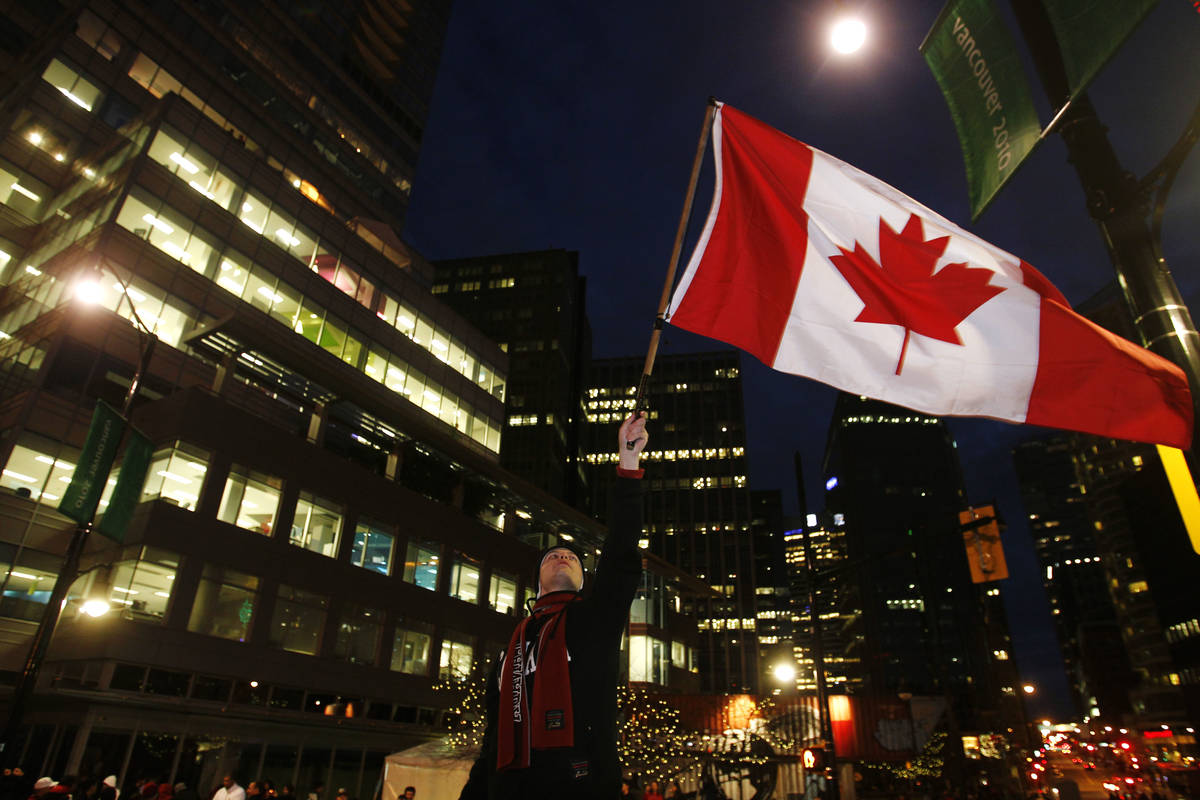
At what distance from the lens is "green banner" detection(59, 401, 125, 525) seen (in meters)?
13.9

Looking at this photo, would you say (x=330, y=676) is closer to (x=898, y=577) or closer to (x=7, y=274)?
(x=7, y=274)

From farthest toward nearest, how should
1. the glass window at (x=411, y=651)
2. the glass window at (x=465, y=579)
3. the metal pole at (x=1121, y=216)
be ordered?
the glass window at (x=465, y=579)
the glass window at (x=411, y=651)
the metal pole at (x=1121, y=216)

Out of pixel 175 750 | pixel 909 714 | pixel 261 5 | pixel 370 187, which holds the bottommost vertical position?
pixel 175 750

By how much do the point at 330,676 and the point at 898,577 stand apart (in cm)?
16491

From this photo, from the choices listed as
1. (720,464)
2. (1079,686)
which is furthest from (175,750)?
(1079,686)

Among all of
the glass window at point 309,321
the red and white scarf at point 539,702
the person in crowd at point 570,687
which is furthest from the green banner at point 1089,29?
the glass window at point 309,321

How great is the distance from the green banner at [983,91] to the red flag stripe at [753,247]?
1.31m

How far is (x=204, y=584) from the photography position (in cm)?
2623

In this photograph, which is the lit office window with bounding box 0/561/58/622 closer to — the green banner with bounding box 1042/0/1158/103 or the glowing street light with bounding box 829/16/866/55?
the glowing street light with bounding box 829/16/866/55

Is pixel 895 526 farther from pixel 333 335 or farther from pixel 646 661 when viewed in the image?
pixel 333 335

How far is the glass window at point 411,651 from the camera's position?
34.3 meters

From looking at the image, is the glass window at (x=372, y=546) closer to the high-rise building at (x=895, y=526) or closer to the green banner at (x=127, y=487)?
the green banner at (x=127, y=487)

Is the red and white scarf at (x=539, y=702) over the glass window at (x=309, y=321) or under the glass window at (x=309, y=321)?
under

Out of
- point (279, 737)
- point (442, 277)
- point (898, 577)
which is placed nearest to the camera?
point (279, 737)
